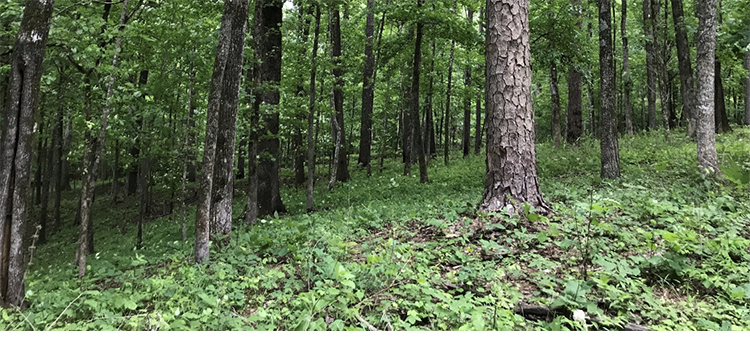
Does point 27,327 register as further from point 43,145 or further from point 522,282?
point 43,145

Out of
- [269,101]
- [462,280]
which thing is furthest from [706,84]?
[269,101]

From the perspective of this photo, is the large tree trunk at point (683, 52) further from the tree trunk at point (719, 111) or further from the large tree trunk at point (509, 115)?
the large tree trunk at point (509, 115)

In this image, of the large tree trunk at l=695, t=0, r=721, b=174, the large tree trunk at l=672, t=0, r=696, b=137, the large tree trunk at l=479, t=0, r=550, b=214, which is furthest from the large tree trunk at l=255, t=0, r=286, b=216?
the large tree trunk at l=672, t=0, r=696, b=137

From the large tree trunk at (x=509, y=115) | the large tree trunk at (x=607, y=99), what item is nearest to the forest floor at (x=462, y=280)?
the large tree trunk at (x=509, y=115)

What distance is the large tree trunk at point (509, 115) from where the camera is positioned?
5.10 m

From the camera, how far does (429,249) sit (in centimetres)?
434

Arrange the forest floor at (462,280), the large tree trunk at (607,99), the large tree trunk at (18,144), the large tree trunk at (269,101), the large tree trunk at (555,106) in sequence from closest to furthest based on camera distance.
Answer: the forest floor at (462,280) < the large tree trunk at (18,144) < the large tree trunk at (607,99) < the large tree trunk at (269,101) < the large tree trunk at (555,106)

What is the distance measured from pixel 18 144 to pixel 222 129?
2323 mm

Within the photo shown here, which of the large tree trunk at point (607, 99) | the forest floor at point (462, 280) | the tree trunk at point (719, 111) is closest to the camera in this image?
the forest floor at point (462, 280)

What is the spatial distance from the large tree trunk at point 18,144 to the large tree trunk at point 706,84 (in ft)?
34.9

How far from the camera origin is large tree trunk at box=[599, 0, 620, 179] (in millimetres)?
8125

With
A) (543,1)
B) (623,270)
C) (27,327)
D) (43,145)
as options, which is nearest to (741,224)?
(623,270)

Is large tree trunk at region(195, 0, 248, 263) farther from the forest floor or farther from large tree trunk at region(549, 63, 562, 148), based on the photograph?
large tree trunk at region(549, 63, 562, 148)

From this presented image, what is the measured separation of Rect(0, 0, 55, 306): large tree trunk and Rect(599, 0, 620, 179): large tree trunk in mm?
9613
